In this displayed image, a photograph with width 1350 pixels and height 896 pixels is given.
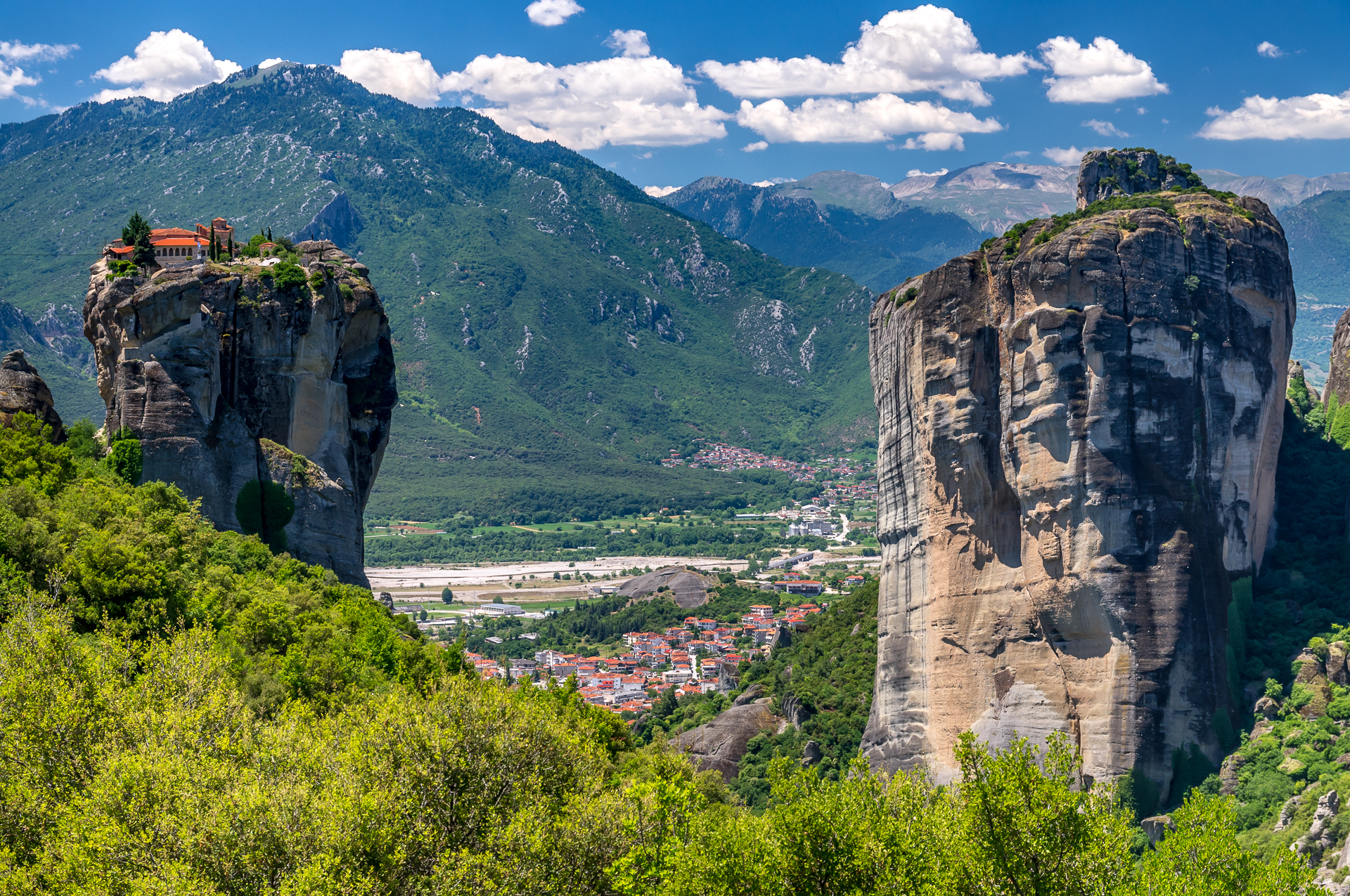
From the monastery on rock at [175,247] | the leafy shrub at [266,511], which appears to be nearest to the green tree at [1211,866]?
the leafy shrub at [266,511]

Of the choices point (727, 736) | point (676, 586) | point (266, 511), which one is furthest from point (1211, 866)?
point (676, 586)

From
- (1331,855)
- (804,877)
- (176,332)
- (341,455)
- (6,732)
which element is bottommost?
(1331,855)

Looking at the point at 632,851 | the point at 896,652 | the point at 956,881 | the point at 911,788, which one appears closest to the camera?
the point at 956,881

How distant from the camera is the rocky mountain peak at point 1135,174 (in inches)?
2416

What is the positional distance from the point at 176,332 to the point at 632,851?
32787mm

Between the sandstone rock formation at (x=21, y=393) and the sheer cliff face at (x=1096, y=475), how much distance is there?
3509cm

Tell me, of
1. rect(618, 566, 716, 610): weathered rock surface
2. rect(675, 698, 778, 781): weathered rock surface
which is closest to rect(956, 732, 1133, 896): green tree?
rect(675, 698, 778, 781): weathered rock surface

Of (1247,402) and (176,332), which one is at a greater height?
(176,332)

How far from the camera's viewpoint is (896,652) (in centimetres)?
4828

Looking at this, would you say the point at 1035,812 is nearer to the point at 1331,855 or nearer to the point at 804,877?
the point at 804,877

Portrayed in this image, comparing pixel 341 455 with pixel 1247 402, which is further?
pixel 341 455

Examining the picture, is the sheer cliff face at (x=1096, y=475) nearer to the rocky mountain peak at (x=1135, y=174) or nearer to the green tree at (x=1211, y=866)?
the rocky mountain peak at (x=1135, y=174)

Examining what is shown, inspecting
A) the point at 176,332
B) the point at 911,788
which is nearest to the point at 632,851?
the point at 911,788

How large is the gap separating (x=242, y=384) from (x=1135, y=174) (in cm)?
4709
